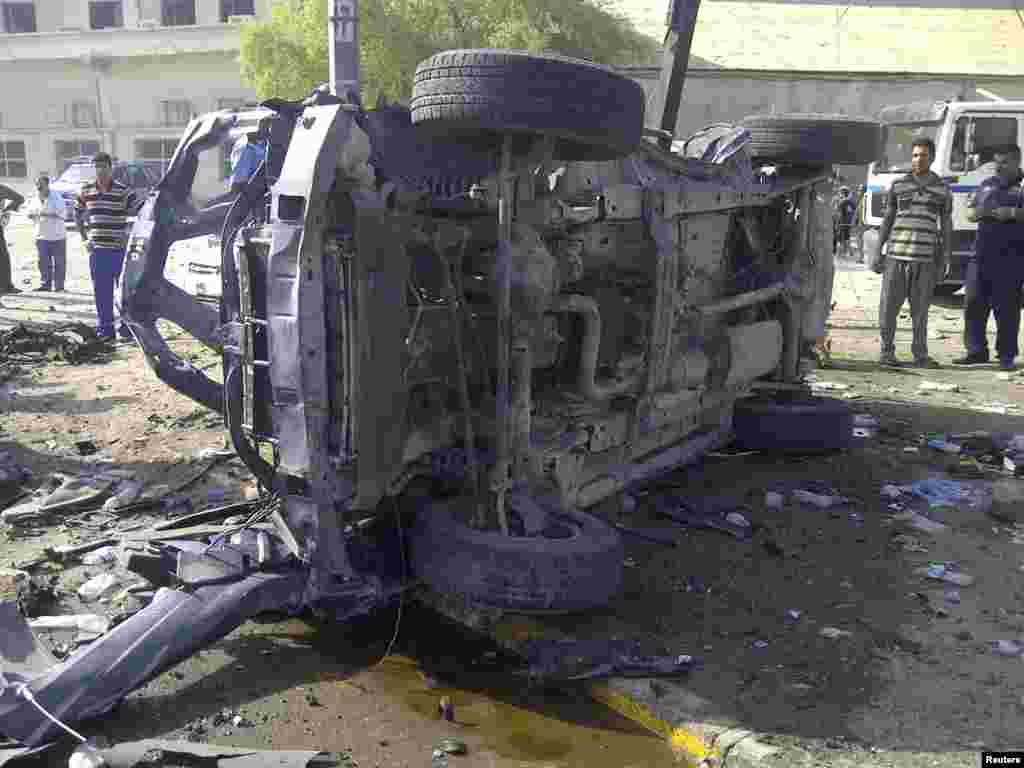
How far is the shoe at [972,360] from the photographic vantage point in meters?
8.86

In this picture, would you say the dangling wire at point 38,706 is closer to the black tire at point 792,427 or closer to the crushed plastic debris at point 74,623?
the crushed plastic debris at point 74,623

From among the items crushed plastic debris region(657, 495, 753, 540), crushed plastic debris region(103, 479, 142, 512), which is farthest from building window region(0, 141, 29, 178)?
crushed plastic debris region(657, 495, 753, 540)

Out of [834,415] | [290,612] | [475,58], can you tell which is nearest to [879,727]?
[290,612]

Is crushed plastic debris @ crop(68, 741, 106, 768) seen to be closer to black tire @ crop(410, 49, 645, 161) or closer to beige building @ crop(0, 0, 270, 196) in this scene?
black tire @ crop(410, 49, 645, 161)

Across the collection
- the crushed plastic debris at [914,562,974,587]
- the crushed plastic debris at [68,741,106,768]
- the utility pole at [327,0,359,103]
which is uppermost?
the utility pole at [327,0,359,103]

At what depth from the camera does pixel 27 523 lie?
4.62 metres

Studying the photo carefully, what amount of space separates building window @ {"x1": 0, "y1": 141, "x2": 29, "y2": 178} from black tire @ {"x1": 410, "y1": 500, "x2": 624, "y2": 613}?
35.4 metres

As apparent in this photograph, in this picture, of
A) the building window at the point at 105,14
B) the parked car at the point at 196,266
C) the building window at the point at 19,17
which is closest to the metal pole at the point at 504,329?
the parked car at the point at 196,266

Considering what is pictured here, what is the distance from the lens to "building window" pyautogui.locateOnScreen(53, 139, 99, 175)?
33.6 metres

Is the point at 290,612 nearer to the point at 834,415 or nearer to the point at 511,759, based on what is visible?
the point at 511,759

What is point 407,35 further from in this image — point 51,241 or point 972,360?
point 972,360

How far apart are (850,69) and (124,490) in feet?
75.7

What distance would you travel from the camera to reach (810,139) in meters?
5.55

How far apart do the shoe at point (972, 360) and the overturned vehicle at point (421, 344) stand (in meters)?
5.24
